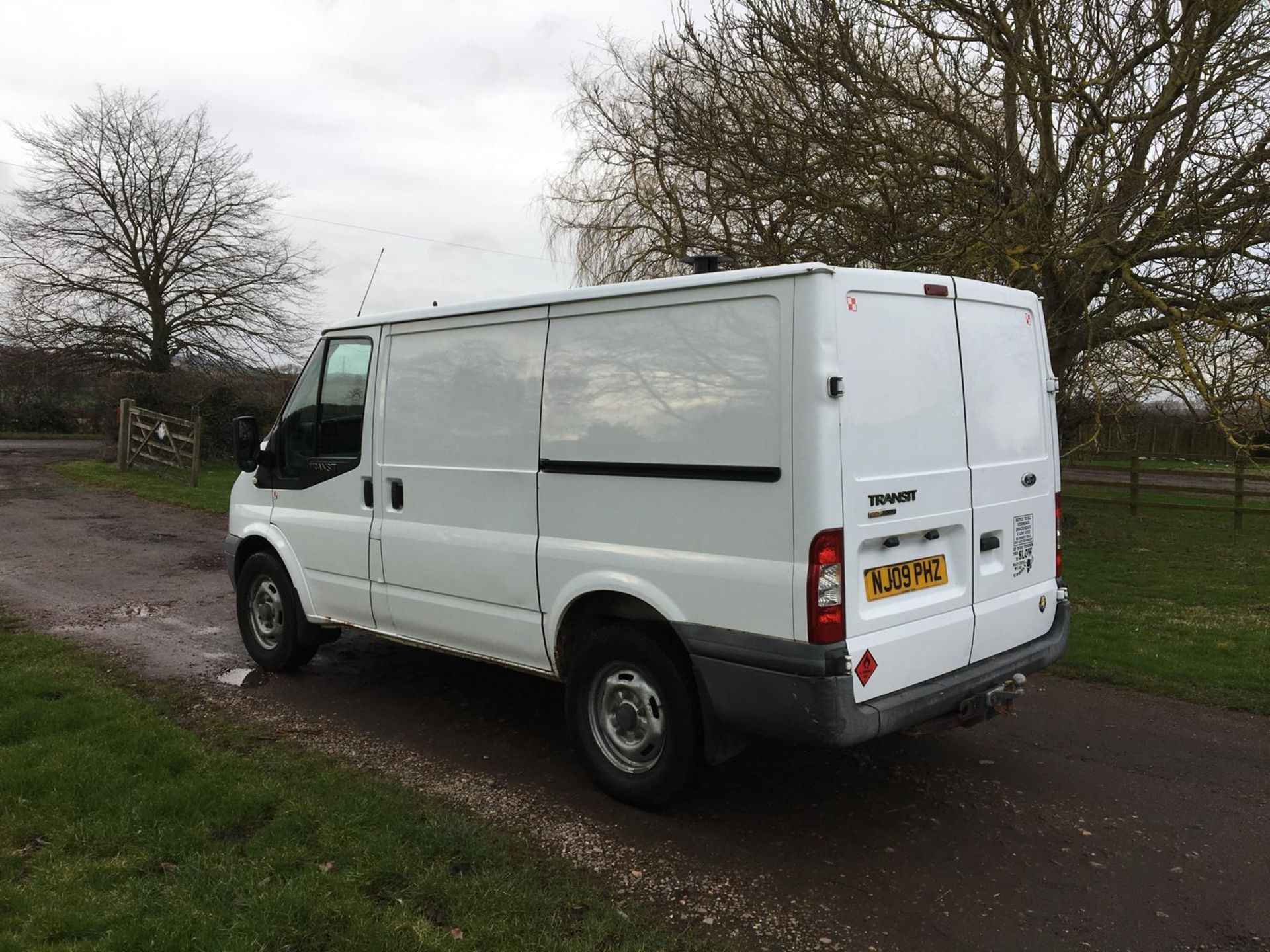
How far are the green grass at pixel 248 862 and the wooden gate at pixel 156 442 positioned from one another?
15.7 meters

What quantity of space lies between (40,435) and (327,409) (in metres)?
36.8

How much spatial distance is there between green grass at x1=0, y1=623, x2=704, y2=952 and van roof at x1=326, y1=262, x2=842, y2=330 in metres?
2.41

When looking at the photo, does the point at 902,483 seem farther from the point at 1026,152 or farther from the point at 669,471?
the point at 1026,152

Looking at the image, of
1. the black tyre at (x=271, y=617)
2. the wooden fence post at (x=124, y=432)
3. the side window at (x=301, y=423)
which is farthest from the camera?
the wooden fence post at (x=124, y=432)

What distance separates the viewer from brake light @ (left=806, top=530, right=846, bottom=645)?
3.77 meters

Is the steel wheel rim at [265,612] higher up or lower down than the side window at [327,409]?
lower down

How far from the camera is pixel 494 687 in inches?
249

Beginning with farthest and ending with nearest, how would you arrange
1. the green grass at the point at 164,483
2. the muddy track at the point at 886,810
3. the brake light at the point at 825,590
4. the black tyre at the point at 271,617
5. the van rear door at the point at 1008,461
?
the green grass at the point at 164,483
the black tyre at the point at 271,617
the van rear door at the point at 1008,461
the brake light at the point at 825,590
the muddy track at the point at 886,810

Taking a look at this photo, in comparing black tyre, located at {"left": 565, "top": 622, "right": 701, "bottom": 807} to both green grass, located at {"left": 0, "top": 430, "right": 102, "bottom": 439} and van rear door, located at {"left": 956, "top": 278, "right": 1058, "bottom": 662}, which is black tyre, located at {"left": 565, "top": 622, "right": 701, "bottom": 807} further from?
green grass, located at {"left": 0, "top": 430, "right": 102, "bottom": 439}

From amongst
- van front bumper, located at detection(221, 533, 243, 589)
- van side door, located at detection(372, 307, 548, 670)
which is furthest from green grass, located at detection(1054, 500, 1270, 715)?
van front bumper, located at detection(221, 533, 243, 589)

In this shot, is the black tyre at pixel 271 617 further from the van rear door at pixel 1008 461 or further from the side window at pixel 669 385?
the van rear door at pixel 1008 461

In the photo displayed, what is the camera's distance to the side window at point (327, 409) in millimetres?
5914

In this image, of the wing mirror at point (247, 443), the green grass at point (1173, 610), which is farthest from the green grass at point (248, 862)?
the green grass at point (1173, 610)

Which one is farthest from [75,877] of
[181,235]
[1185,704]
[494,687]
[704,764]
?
[181,235]
